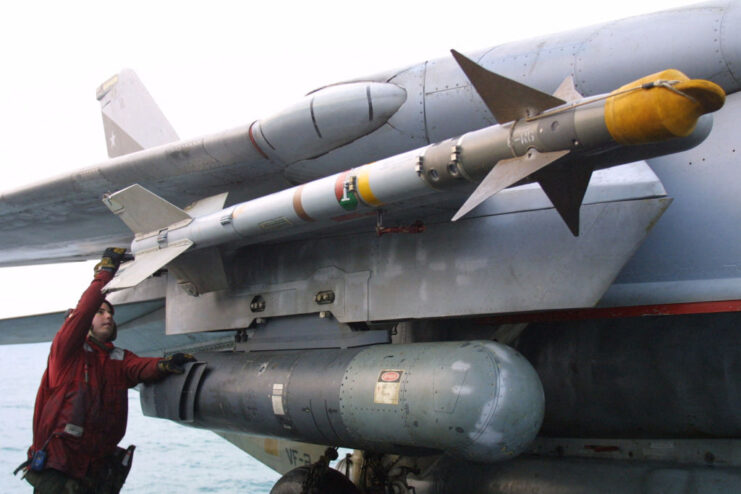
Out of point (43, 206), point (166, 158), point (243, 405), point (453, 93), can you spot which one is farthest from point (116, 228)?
point (453, 93)

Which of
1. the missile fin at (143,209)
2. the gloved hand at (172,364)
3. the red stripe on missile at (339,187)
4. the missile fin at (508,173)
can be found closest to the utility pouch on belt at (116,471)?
the gloved hand at (172,364)

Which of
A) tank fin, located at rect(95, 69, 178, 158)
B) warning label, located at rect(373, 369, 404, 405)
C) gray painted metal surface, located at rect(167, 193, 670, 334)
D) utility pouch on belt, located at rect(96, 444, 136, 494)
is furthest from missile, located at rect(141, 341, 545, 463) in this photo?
tank fin, located at rect(95, 69, 178, 158)

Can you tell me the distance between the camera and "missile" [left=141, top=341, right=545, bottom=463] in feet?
12.8

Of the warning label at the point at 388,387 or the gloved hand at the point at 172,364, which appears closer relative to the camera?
the warning label at the point at 388,387

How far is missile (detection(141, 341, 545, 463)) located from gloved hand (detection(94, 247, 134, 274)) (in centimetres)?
114

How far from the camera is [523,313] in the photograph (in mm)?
4824

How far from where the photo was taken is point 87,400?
18.1 ft

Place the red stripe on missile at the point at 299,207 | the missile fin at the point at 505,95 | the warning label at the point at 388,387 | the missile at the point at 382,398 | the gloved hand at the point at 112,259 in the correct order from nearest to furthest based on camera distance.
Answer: the missile fin at the point at 505,95 → the missile at the point at 382,398 → the warning label at the point at 388,387 → the red stripe on missile at the point at 299,207 → the gloved hand at the point at 112,259

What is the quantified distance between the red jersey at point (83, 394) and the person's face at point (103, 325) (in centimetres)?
9

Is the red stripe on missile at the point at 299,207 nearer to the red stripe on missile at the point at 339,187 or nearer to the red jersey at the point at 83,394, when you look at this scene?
the red stripe on missile at the point at 339,187

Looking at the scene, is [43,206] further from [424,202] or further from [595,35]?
[595,35]

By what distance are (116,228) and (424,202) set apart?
3.82 m

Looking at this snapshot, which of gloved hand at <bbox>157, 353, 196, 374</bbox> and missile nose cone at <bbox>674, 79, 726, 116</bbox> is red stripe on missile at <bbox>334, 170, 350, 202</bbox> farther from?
gloved hand at <bbox>157, 353, 196, 374</bbox>

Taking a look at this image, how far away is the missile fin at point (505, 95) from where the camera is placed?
365 centimetres
